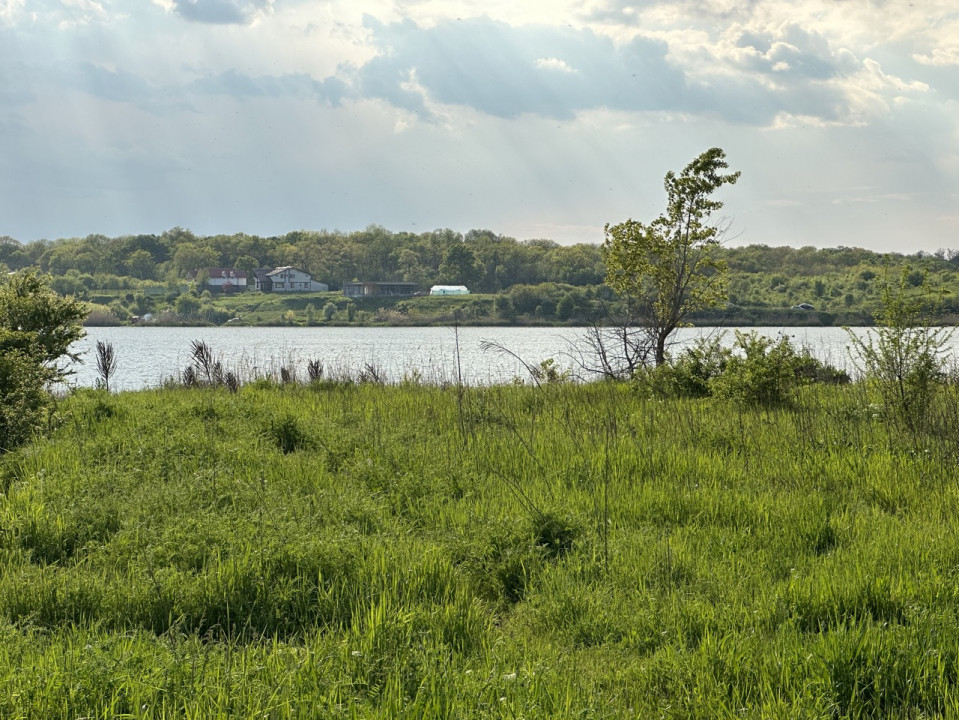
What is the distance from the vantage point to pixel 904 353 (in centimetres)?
1112

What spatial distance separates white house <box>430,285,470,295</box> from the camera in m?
117

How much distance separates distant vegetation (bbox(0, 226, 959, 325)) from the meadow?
51120 mm

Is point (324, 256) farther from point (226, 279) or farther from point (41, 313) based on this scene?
point (41, 313)

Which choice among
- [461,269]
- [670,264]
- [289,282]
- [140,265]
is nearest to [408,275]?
[461,269]

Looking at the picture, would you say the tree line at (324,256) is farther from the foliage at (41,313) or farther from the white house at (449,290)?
the foliage at (41,313)

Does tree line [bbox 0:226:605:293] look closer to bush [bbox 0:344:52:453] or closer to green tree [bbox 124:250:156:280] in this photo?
green tree [bbox 124:250:156:280]

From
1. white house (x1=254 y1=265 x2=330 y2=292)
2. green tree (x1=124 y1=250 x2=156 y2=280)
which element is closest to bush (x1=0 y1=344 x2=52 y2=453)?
white house (x1=254 y1=265 x2=330 y2=292)

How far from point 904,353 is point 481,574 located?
8201 millimetres

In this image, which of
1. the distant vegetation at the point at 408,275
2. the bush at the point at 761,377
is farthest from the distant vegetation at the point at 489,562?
the distant vegetation at the point at 408,275

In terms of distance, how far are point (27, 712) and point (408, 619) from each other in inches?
77.9

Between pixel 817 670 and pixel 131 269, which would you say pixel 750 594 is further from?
pixel 131 269

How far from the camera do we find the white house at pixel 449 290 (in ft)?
384

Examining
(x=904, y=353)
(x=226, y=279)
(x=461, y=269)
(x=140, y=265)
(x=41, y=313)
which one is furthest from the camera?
(x=226, y=279)

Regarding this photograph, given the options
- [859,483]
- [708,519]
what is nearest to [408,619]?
[708,519]
